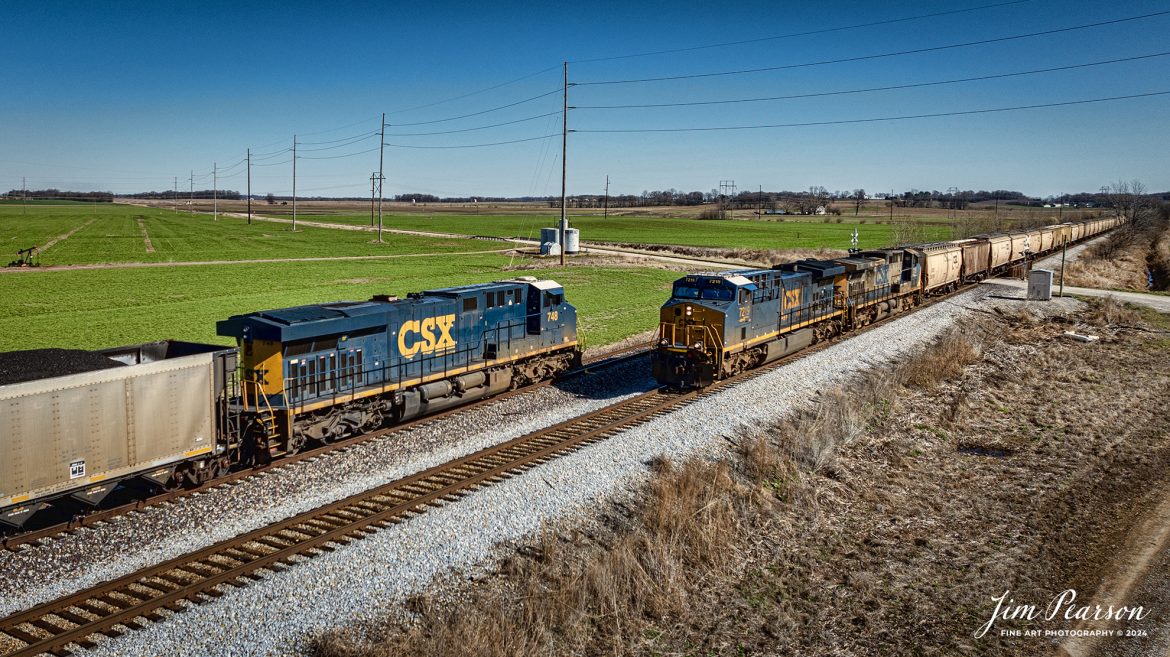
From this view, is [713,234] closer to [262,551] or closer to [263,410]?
[263,410]

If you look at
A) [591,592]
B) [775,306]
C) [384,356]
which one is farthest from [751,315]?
[591,592]

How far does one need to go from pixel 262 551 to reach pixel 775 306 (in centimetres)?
1743

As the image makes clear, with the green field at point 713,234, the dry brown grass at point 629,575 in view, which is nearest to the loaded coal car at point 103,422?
the dry brown grass at point 629,575

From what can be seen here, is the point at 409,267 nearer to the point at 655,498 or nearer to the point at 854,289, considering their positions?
the point at 854,289

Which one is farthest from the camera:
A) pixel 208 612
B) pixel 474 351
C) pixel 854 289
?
pixel 854 289

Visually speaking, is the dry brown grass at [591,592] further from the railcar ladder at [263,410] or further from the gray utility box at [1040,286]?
the gray utility box at [1040,286]

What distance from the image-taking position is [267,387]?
50.1 ft

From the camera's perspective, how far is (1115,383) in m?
23.6

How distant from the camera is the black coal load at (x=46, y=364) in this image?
11289mm

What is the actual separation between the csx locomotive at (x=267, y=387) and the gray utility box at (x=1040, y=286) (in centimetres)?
2971

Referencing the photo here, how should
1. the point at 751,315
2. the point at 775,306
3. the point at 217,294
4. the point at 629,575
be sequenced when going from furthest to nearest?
1. the point at 217,294
2. the point at 775,306
3. the point at 751,315
4. the point at 629,575

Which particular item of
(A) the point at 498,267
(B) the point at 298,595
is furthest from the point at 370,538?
(A) the point at 498,267

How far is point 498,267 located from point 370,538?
4822 cm
